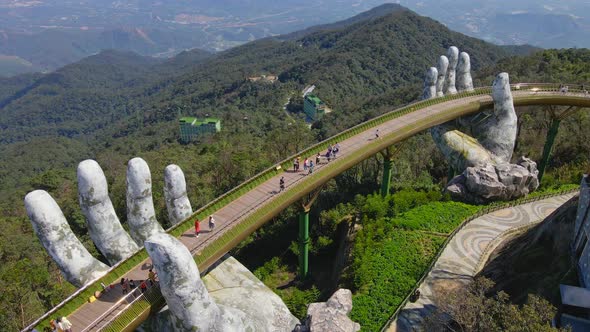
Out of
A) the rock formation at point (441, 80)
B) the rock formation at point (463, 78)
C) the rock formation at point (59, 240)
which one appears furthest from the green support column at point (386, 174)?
the rock formation at point (59, 240)

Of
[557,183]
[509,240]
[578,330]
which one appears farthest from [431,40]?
[578,330]

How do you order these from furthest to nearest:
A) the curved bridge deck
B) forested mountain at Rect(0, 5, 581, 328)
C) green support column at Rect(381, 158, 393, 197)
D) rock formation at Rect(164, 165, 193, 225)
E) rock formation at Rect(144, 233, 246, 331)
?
forested mountain at Rect(0, 5, 581, 328) → green support column at Rect(381, 158, 393, 197) → rock formation at Rect(164, 165, 193, 225) → the curved bridge deck → rock formation at Rect(144, 233, 246, 331)

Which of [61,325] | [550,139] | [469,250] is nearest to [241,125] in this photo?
[550,139]

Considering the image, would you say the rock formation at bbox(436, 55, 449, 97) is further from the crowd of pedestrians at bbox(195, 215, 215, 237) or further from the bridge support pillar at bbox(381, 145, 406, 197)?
the crowd of pedestrians at bbox(195, 215, 215, 237)

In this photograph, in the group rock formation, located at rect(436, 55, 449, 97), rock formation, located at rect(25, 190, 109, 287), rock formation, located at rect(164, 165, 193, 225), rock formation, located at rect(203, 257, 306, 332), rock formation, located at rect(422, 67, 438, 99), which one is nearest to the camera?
rock formation, located at rect(25, 190, 109, 287)

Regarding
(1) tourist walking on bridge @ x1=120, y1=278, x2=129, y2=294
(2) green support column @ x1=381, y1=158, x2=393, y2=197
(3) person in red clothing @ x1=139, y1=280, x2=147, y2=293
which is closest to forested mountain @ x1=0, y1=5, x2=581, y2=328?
(2) green support column @ x1=381, y1=158, x2=393, y2=197
